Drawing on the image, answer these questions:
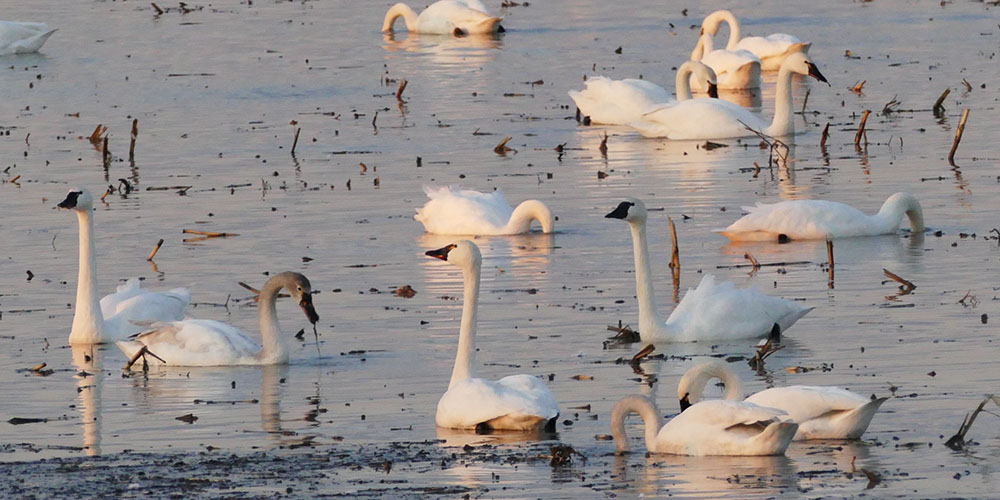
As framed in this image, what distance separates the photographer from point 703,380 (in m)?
11.5

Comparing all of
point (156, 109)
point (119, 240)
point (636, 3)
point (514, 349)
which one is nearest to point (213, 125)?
point (156, 109)

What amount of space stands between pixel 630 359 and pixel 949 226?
6226 millimetres

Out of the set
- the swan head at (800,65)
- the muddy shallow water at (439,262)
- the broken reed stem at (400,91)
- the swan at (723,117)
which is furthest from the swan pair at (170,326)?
the broken reed stem at (400,91)

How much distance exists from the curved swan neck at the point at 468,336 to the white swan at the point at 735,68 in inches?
760

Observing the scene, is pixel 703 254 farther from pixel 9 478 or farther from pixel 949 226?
pixel 9 478

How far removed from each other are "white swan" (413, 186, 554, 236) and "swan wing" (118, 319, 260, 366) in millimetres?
5507

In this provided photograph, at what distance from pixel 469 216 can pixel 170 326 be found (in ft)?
19.4

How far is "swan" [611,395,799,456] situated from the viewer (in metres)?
10.6

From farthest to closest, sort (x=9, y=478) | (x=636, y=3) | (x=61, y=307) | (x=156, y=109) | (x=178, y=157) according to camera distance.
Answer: (x=636, y=3) < (x=156, y=109) < (x=178, y=157) < (x=61, y=307) < (x=9, y=478)

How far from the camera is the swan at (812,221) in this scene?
18.3 metres

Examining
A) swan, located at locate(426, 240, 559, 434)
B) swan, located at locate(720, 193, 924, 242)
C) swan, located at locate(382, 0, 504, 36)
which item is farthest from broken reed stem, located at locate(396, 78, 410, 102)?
swan, located at locate(426, 240, 559, 434)

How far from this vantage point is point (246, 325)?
51.1 feet

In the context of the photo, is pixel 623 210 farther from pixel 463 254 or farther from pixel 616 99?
pixel 616 99

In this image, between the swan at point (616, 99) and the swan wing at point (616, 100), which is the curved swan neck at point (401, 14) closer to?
the swan at point (616, 99)
